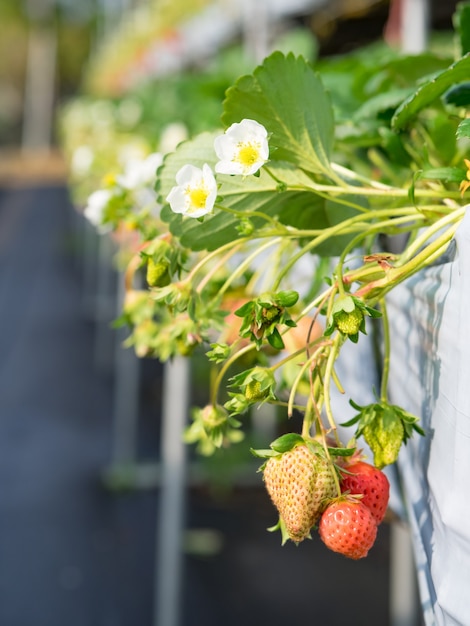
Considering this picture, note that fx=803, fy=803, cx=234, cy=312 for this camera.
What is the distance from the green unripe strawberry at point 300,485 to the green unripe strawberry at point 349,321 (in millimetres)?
58

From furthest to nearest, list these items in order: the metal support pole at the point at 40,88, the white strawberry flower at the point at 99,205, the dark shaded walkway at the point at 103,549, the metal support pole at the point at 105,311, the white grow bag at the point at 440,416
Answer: the metal support pole at the point at 40,88, the metal support pole at the point at 105,311, the dark shaded walkway at the point at 103,549, the white strawberry flower at the point at 99,205, the white grow bag at the point at 440,416

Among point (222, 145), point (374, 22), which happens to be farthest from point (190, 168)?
point (374, 22)

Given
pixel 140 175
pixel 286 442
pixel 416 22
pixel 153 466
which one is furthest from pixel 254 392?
pixel 153 466

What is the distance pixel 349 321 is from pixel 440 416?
73mm

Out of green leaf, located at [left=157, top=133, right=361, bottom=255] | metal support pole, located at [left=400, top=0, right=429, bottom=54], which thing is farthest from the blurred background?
green leaf, located at [left=157, top=133, right=361, bottom=255]

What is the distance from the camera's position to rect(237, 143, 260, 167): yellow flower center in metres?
0.37

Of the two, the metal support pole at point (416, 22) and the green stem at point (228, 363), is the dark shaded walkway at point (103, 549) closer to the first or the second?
the metal support pole at point (416, 22)

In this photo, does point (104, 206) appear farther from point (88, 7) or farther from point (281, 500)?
point (88, 7)

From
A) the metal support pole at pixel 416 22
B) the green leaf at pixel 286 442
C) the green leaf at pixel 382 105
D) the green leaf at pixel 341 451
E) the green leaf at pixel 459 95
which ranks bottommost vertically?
the green leaf at pixel 341 451

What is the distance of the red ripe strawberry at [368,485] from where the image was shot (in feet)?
1.23

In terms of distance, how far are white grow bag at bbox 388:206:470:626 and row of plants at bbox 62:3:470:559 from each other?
2 cm

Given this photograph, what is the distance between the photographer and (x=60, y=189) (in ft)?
32.3

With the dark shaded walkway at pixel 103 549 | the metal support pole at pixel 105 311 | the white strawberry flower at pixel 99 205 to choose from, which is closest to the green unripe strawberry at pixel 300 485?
the white strawberry flower at pixel 99 205

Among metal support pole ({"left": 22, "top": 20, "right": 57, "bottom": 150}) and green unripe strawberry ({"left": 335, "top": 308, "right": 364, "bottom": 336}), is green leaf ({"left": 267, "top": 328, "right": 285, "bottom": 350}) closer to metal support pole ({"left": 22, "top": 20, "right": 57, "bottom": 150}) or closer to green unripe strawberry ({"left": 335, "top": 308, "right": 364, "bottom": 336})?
green unripe strawberry ({"left": 335, "top": 308, "right": 364, "bottom": 336})
